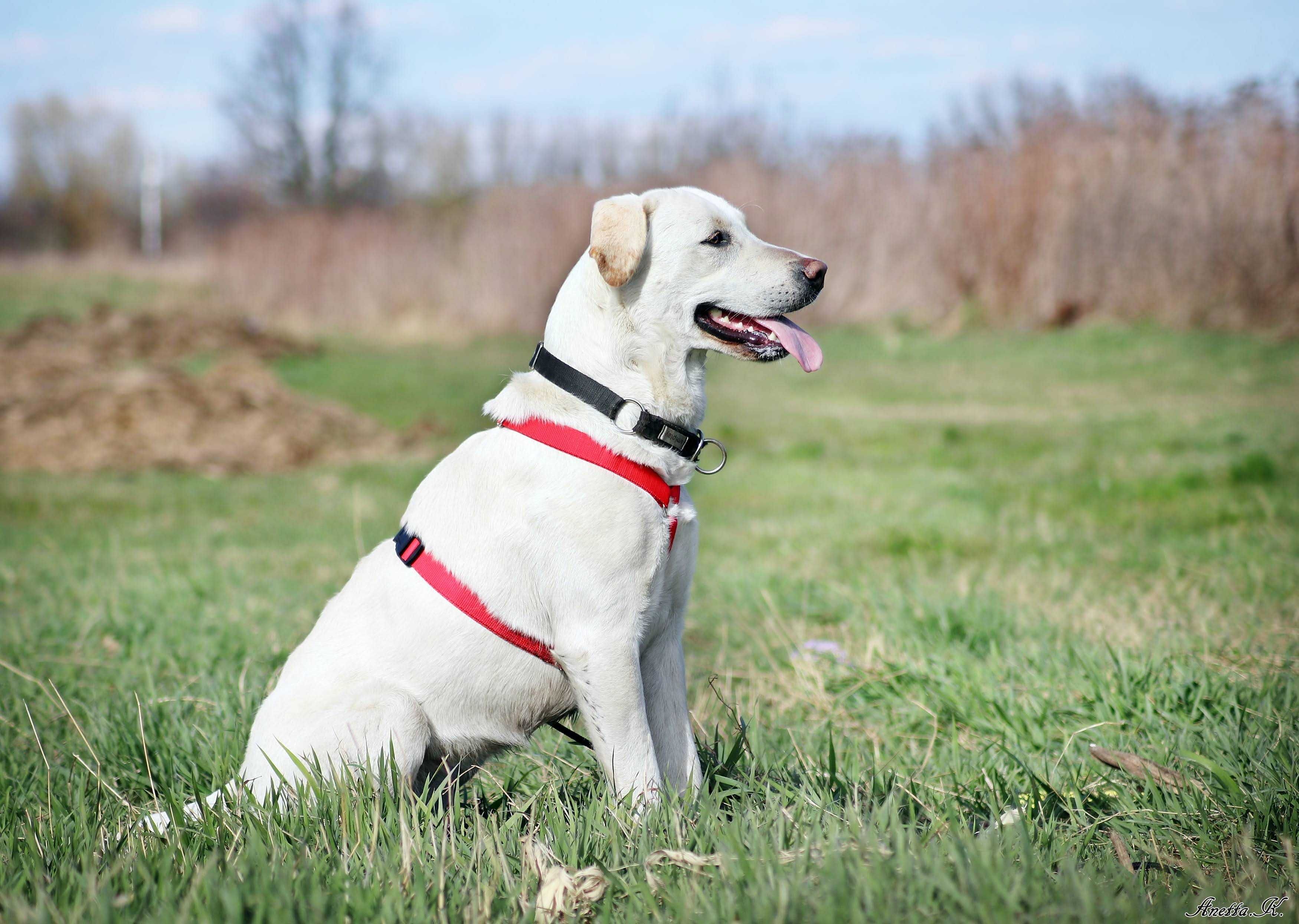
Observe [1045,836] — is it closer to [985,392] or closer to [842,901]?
[842,901]

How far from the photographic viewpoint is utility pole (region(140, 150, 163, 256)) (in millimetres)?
58719

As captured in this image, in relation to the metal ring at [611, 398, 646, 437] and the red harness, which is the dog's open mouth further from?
the red harness

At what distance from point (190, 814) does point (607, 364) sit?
144 cm

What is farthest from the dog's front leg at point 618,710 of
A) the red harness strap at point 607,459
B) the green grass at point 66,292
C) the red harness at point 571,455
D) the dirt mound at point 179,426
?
the green grass at point 66,292

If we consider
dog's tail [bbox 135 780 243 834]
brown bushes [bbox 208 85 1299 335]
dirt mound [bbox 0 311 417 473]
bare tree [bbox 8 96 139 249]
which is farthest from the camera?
bare tree [bbox 8 96 139 249]

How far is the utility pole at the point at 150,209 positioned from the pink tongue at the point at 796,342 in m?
62.4

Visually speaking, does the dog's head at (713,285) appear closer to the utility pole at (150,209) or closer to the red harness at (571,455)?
the red harness at (571,455)

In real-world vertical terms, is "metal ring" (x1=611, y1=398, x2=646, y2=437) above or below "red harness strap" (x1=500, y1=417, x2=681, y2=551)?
above

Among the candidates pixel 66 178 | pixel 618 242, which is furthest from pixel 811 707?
pixel 66 178

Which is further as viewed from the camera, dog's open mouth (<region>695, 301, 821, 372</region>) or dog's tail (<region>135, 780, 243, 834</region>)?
dog's open mouth (<region>695, 301, 821, 372</region>)

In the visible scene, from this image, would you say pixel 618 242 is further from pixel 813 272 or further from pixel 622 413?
pixel 813 272


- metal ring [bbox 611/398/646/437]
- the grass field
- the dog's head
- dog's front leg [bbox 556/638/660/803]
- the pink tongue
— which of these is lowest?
the grass field

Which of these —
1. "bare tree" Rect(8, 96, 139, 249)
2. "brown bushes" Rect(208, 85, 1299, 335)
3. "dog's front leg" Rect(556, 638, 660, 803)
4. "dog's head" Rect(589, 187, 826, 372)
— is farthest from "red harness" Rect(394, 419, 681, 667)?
"bare tree" Rect(8, 96, 139, 249)

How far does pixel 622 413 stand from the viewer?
248 cm
